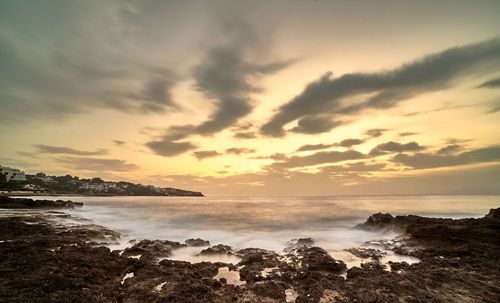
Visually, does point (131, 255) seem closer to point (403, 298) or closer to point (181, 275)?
point (181, 275)

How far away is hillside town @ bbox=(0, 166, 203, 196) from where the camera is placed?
81.0 meters

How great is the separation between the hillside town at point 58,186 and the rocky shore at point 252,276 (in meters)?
80.8

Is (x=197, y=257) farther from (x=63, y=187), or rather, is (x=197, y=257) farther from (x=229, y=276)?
(x=63, y=187)

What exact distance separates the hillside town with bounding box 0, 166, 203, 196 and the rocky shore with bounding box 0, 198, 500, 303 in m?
80.8

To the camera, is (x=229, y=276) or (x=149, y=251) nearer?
(x=229, y=276)

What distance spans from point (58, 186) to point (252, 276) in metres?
139

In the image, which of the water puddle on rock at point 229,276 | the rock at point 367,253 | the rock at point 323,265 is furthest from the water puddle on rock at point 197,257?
the rock at point 367,253

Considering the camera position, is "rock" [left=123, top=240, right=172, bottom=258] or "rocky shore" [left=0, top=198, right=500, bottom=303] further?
"rock" [left=123, top=240, right=172, bottom=258]

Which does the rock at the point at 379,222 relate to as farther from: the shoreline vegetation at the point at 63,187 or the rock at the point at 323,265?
the shoreline vegetation at the point at 63,187

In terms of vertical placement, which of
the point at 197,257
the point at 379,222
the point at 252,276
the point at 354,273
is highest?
the point at 379,222

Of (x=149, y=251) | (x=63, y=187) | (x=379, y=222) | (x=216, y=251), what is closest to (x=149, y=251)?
(x=149, y=251)

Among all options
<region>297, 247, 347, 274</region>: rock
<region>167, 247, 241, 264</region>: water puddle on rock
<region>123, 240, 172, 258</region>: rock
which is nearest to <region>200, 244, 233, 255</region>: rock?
<region>167, 247, 241, 264</region>: water puddle on rock

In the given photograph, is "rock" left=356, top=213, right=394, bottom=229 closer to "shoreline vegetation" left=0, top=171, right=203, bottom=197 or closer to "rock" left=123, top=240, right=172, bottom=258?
"rock" left=123, top=240, right=172, bottom=258

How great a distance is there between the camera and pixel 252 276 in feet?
30.5
